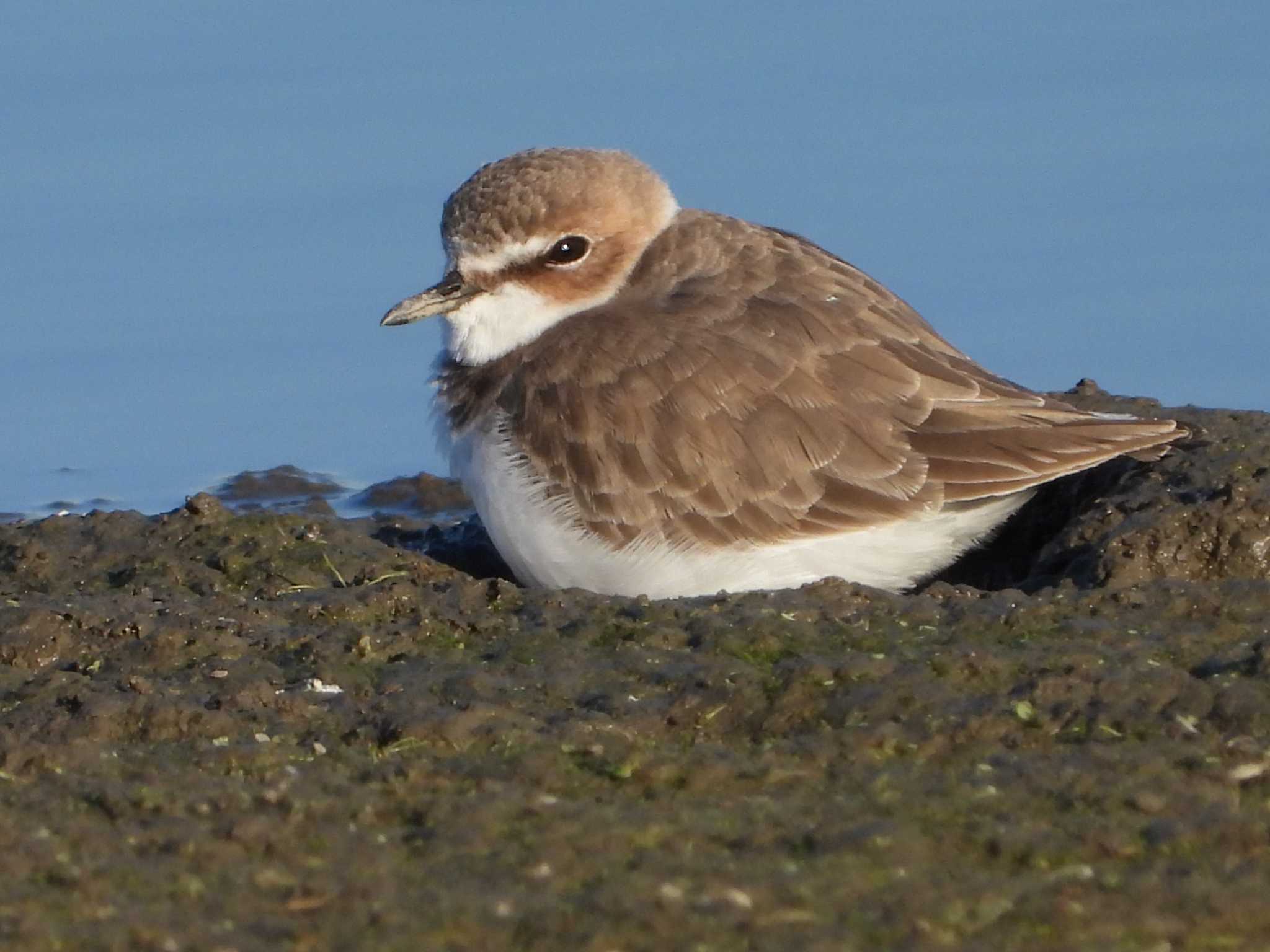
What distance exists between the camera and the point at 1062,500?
8.08m

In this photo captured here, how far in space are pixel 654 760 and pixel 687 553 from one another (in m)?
2.69

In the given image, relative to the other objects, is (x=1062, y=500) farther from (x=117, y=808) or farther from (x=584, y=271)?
(x=117, y=808)

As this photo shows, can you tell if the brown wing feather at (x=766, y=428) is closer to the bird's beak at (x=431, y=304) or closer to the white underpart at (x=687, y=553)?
the white underpart at (x=687, y=553)

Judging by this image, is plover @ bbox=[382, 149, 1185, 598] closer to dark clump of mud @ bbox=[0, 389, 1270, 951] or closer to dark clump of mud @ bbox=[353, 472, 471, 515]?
dark clump of mud @ bbox=[0, 389, 1270, 951]

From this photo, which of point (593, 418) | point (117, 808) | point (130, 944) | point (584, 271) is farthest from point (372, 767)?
point (584, 271)

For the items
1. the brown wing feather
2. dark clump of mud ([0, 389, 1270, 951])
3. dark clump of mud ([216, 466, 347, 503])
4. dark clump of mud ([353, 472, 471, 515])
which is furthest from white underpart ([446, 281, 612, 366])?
dark clump of mud ([216, 466, 347, 503])

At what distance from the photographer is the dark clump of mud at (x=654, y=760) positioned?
391 cm

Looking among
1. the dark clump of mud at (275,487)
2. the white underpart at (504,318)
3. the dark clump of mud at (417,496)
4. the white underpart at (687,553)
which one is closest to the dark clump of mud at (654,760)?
the white underpart at (687,553)

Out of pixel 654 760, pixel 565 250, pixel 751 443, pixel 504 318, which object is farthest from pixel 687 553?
pixel 654 760

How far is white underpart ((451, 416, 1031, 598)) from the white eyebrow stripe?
0.91 m

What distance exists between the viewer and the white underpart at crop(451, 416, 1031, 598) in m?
7.48

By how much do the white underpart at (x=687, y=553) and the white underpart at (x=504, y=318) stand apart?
0.59 metres

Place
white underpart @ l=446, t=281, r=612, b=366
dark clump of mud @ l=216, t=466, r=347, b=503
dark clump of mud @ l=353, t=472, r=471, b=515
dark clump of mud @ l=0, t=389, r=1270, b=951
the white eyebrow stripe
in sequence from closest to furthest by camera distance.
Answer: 1. dark clump of mud @ l=0, t=389, r=1270, b=951
2. white underpart @ l=446, t=281, r=612, b=366
3. the white eyebrow stripe
4. dark clump of mud @ l=353, t=472, r=471, b=515
5. dark clump of mud @ l=216, t=466, r=347, b=503

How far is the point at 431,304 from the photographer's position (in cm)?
828
